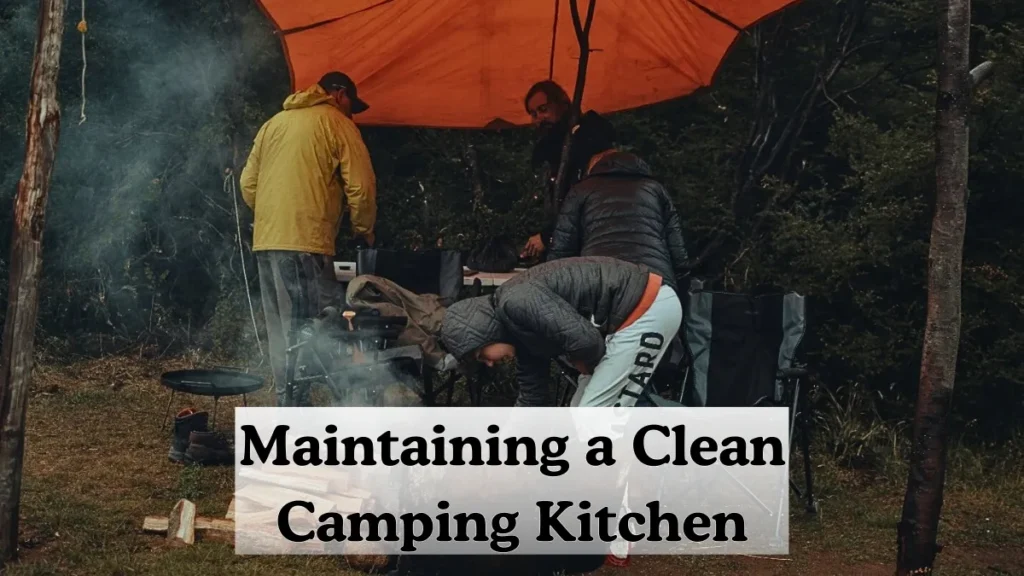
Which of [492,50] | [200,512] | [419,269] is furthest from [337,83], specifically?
[200,512]

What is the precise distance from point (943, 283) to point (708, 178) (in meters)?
3.96

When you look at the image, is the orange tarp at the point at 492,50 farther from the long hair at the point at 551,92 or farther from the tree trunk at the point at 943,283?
the tree trunk at the point at 943,283

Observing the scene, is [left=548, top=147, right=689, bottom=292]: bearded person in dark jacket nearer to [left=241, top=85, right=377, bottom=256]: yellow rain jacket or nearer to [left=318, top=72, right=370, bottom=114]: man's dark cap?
[left=241, top=85, right=377, bottom=256]: yellow rain jacket

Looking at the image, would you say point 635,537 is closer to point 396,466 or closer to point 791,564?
point 791,564

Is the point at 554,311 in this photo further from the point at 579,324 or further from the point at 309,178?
the point at 309,178

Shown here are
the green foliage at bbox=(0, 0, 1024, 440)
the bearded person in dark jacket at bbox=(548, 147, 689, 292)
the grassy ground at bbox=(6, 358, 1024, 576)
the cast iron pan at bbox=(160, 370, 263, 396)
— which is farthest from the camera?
the green foliage at bbox=(0, 0, 1024, 440)

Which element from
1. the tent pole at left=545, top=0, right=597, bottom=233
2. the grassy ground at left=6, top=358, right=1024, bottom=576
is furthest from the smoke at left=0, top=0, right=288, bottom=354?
the tent pole at left=545, top=0, right=597, bottom=233

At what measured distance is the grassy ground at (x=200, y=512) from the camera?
4.19 metres

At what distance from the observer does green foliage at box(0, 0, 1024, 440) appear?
609cm

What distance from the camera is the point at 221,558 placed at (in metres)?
4.20

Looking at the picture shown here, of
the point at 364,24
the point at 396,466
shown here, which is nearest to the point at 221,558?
the point at 396,466

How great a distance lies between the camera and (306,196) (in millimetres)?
5770

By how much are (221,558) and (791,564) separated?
6.94ft

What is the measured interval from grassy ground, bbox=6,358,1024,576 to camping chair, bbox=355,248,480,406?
122 centimetres
